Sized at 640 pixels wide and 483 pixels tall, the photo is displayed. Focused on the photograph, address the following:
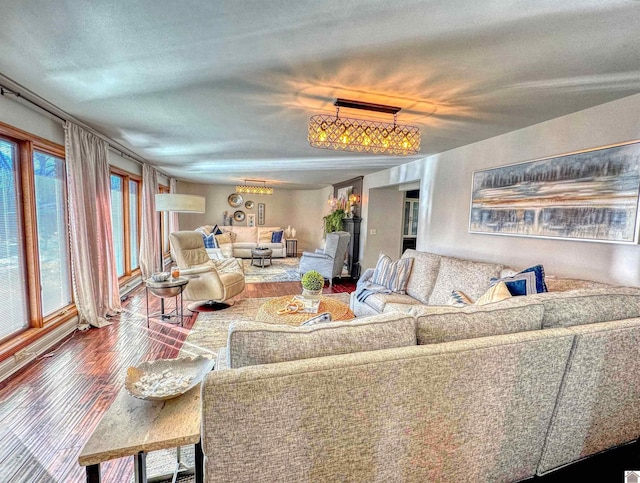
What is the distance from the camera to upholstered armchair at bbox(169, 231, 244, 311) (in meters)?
3.91

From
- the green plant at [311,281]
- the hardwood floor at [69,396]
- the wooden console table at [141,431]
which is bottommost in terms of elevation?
the hardwood floor at [69,396]

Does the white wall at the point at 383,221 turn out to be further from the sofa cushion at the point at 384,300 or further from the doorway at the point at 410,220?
the sofa cushion at the point at 384,300

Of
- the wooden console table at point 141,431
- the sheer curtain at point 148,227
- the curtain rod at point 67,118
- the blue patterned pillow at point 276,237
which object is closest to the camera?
the wooden console table at point 141,431

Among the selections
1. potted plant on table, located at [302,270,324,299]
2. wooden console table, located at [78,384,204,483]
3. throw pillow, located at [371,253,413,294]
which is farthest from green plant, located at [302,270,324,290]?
wooden console table, located at [78,384,204,483]

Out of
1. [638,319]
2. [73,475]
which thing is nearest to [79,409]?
[73,475]

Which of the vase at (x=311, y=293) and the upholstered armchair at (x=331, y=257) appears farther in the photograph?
the upholstered armchair at (x=331, y=257)

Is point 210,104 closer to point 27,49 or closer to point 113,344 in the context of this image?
point 27,49

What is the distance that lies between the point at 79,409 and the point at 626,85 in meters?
4.31

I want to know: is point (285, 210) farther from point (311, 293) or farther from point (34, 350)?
point (34, 350)

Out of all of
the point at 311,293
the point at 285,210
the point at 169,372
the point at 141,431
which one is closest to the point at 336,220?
the point at 285,210

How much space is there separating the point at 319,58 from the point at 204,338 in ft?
9.32

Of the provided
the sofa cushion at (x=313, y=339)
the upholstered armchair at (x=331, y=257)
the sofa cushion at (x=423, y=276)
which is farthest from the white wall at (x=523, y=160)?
the sofa cushion at (x=313, y=339)

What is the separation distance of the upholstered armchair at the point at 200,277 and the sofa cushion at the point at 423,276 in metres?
2.41

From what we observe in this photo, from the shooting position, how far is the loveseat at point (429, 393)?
930 mm
